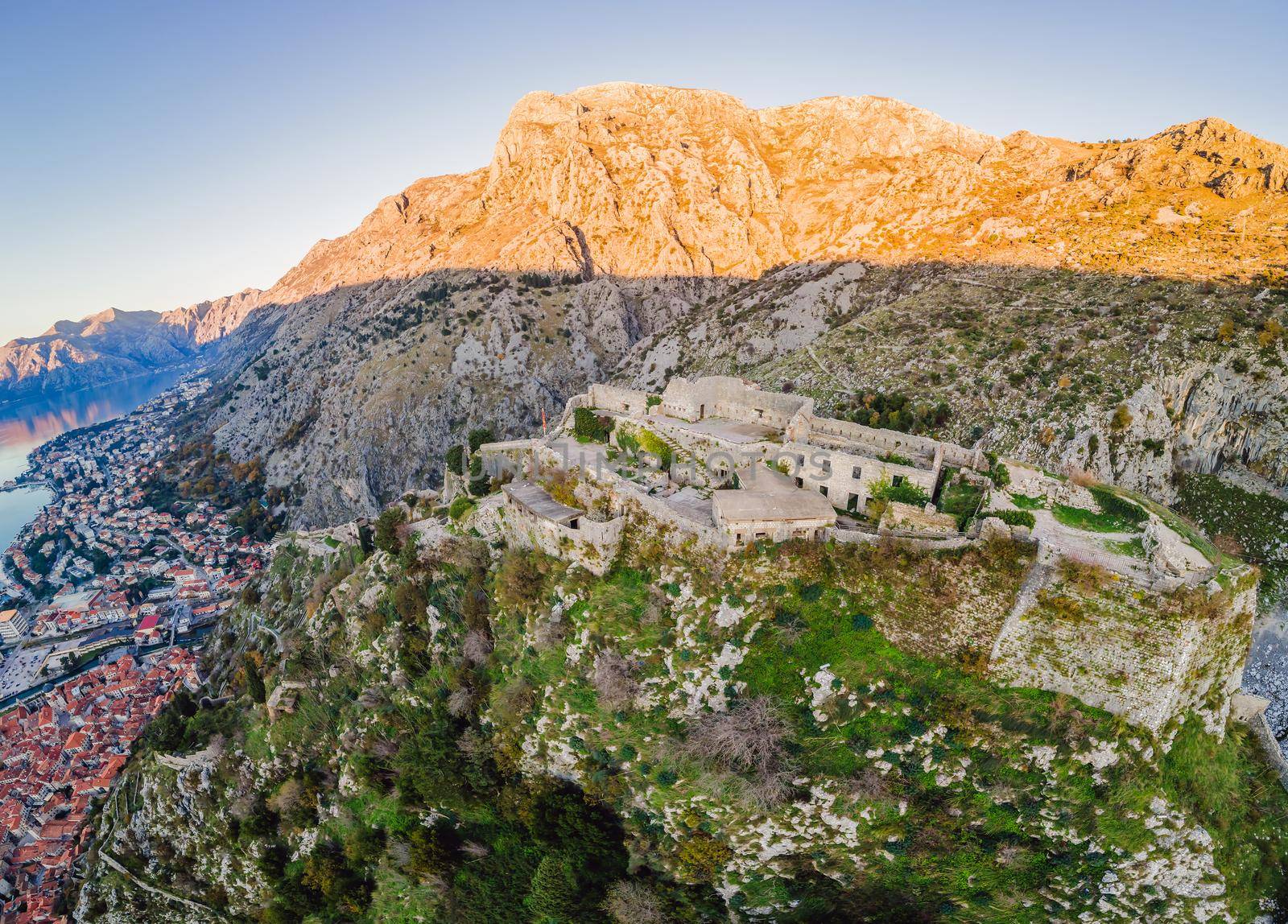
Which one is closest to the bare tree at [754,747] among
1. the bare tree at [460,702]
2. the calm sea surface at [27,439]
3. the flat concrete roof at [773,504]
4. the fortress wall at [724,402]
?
the flat concrete roof at [773,504]

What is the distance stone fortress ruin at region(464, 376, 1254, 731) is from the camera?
16.1 m

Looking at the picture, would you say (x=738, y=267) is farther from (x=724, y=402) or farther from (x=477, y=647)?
(x=477, y=647)

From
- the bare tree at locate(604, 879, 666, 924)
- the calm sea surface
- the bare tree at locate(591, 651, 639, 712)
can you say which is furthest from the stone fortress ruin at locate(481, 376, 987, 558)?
the calm sea surface

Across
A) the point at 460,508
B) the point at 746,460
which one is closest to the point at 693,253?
the point at 460,508

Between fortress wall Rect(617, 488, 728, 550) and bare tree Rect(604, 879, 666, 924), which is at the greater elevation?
fortress wall Rect(617, 488, 728, 550)

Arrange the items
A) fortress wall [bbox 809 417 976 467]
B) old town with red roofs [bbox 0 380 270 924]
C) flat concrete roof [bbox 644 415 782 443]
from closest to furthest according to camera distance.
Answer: fortress wall [bbox 809 417 976 467] < flat concrete roof [bbox 644 415 782 443] < old town with red roofs [bbox 0 380 270 924]

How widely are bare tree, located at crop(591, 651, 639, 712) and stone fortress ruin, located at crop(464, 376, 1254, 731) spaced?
4.41 meters

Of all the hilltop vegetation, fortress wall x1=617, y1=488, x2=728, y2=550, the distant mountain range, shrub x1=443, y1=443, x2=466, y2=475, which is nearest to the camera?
the hilltop vegetation

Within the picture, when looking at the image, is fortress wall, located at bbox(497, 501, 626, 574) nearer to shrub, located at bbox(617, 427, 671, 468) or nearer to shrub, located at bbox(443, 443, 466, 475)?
shrub, located at bbox(617, 427, 671, 468)

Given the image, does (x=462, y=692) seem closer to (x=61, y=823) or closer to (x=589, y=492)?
(x=589, y=492)

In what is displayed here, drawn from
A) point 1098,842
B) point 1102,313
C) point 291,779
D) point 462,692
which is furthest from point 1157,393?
point 291,779

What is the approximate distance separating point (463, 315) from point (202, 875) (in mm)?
68245

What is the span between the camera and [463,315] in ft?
270

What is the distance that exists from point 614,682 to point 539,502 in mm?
10407
